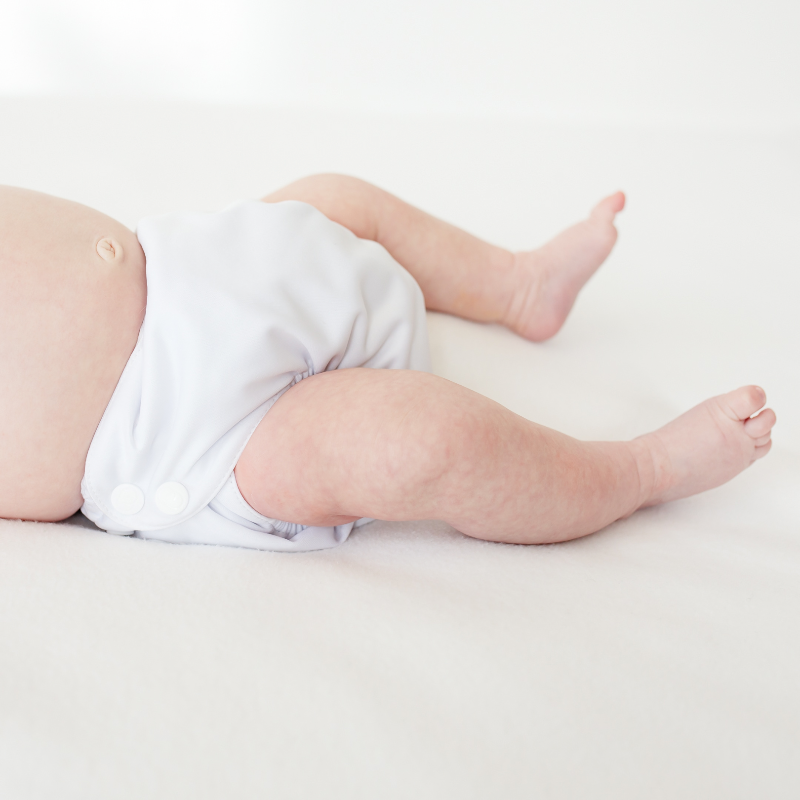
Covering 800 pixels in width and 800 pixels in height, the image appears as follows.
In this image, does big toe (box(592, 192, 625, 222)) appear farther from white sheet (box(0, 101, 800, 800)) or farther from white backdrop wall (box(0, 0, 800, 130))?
white backdrop wall (box(0, 0, 800, 130))

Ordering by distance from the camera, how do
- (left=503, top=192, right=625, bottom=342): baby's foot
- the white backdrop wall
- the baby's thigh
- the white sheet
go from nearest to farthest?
1. the white sheet
2. the baby's thigh
3. (left=503, top=192, right=625, bottom=342): baby's foot
4. the white backdrop wall

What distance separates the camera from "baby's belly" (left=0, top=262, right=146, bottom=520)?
0.79 metres

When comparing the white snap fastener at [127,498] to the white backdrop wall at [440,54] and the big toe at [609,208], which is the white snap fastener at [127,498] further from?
the white backdrop wall at [440,54]

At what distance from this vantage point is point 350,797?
0.48 metres

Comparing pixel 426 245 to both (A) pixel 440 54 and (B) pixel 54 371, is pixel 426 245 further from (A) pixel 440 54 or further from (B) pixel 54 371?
(A) pixel 440 54

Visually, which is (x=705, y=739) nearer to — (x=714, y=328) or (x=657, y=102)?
(x=714, y=328)

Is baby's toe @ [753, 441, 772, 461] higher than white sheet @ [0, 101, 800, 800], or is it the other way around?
baby's toe @ [753, 441, 772, 461]

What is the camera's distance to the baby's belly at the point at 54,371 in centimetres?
79

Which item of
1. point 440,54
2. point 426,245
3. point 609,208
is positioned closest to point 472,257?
point 426,245

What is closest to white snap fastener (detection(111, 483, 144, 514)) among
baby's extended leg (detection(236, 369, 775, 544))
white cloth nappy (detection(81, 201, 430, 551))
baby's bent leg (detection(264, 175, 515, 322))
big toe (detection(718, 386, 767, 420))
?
white cloth nappy (detection(81, 201, 430, 551))

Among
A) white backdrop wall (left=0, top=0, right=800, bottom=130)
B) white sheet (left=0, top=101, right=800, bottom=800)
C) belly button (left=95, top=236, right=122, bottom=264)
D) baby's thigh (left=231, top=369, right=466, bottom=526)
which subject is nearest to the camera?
white sheet (left=0, top=101, right=800, bottom=800)

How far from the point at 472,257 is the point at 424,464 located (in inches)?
21.5

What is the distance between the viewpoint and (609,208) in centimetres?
125

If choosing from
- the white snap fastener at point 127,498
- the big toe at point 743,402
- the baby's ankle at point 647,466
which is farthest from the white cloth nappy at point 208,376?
the big toe at point 743,402
